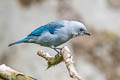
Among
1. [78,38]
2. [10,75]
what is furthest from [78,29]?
[78,38]

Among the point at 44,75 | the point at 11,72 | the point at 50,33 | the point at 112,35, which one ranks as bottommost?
the point at 44,75

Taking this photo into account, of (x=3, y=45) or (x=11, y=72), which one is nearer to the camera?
(x=11, y=72)

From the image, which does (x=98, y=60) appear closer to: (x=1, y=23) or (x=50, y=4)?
(x=50, y=4)

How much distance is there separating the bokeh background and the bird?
4.21 ft

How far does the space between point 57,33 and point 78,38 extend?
1.36m

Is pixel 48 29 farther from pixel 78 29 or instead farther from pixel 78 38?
pixel 78 38

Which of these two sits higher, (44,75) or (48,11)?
(48,11)

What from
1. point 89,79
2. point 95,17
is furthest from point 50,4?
point 89,79

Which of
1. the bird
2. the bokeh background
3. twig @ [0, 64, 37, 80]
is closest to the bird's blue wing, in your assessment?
the bird

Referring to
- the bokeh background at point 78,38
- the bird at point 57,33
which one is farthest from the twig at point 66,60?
the bokeh background at point 78,38

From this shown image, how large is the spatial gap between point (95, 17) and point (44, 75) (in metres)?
0.45

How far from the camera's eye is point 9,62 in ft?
8.88

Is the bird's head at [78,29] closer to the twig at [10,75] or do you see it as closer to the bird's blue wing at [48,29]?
the bird's blue wing at [48,29]

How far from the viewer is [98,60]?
2.62m
